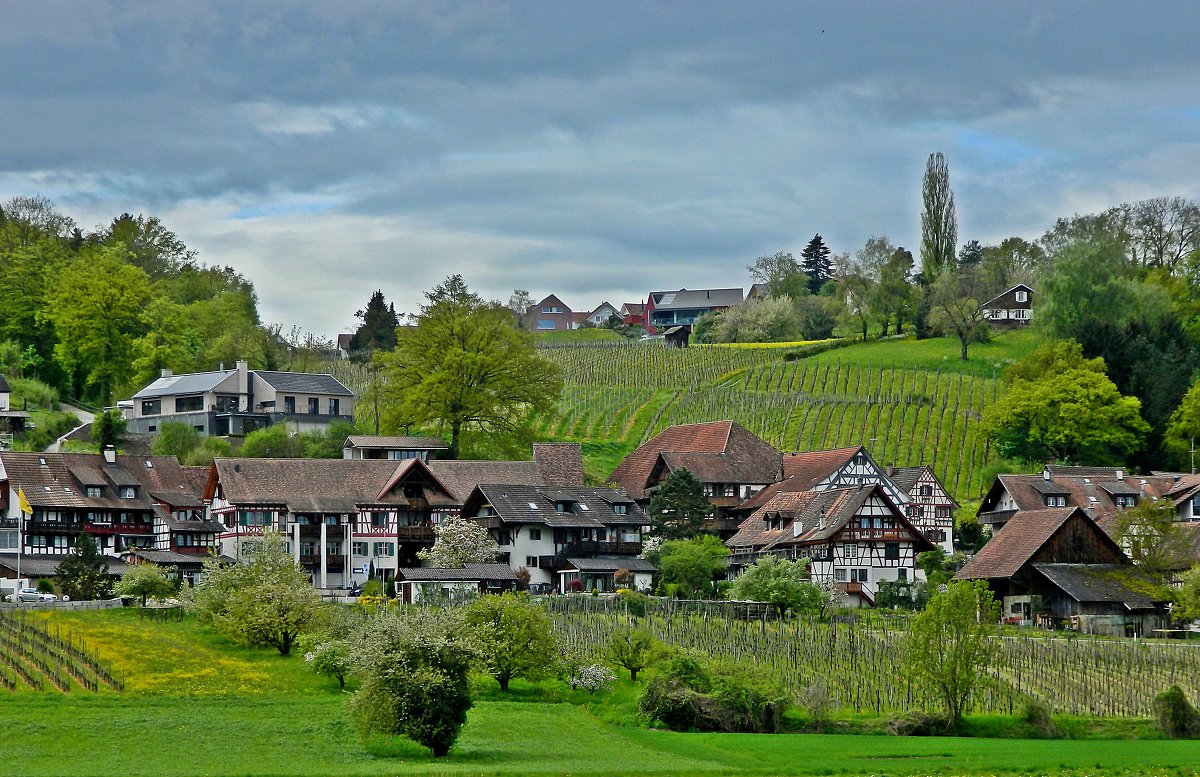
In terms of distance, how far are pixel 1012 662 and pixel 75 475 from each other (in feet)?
182

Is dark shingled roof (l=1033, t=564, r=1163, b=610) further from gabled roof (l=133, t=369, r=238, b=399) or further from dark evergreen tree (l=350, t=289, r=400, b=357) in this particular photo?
dark evergreen tree (l=350, t=289, r=400, b=357)

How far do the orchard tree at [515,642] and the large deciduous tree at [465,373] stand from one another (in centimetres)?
4271

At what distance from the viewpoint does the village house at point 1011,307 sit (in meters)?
176

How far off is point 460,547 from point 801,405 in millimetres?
45623

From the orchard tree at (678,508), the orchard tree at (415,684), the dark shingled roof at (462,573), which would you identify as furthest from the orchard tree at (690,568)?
the orchard tree at (415,684)

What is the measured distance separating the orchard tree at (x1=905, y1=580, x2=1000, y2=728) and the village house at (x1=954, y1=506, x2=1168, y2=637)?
2207 centimetres

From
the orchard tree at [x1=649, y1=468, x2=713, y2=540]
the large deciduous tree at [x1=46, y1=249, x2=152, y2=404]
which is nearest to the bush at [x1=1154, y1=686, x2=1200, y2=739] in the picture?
the orchard tree at [x1=649, y1=468, x2=713, y2=540]

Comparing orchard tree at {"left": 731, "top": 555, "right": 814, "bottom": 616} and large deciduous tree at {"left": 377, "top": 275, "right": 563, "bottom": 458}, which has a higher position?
large deciduous tree at {"left": 377, "top": 275, "right": 563, "bottom": 458}

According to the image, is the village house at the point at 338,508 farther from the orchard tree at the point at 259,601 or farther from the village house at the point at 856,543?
the orchard tree at the point at 259,601

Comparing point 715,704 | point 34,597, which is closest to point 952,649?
point 715,704

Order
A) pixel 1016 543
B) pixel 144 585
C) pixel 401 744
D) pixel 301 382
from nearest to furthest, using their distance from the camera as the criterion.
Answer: pixel 401 744
pixel 144 585
pixel 1016 543
pixel 301 382

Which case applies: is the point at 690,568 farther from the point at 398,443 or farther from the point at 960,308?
the point at 960,308

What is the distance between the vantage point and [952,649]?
62.9 metres

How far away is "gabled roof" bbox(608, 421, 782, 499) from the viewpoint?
363 feet
